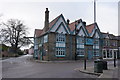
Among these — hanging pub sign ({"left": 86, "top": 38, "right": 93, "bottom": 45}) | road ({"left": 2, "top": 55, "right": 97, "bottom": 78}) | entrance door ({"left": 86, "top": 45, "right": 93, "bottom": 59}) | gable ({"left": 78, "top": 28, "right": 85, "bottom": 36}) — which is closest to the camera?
road ({"left": 2, "top": 55, "right": 97, "bottom": 78})

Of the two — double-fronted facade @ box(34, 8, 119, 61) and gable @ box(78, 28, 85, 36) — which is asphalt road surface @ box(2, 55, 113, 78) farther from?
gable @ box(78, 28, 85, 36)

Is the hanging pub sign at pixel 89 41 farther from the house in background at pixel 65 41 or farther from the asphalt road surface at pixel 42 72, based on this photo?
the asphalt road surface at pixel 42 72

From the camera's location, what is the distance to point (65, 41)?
108ft

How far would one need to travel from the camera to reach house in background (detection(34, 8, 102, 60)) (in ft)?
102

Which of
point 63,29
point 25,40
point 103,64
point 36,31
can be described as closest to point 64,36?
point 63,29

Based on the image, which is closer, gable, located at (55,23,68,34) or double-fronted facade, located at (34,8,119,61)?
double-fronted facade, located at (34,8,119,61)

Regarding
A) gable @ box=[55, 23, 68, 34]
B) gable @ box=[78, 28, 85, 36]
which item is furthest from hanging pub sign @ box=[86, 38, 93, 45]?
gable @ box=[55, 23, 68, 34]

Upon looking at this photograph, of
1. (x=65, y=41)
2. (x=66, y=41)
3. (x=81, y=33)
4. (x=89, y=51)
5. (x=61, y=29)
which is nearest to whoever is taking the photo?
(x=61, y=29)

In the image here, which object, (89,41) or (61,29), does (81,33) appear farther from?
(61,29)

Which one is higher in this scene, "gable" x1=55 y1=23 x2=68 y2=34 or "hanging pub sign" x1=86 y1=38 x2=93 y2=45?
"gable" x1=55 y1=23 x2=68 y2=34

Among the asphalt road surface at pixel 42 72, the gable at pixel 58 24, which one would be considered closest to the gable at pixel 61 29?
the gable at pixel 58 24

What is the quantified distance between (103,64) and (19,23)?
47.5 meters

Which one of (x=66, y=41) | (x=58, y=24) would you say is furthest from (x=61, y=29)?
(x=66, y=41)

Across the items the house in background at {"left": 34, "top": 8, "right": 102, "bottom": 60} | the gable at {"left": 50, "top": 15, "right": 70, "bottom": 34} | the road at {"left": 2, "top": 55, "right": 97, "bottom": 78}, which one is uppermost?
the gable at {"left": 50, "top": 15, "right": 70, "bottom": 34}
